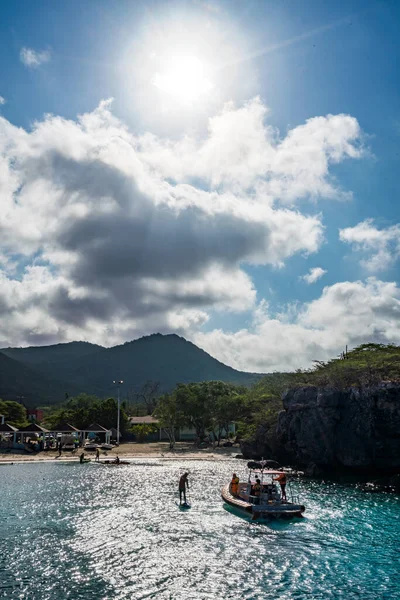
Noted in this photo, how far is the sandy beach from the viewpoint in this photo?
70250 mm

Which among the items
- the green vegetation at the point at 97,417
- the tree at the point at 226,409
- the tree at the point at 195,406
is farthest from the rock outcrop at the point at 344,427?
the green vegetation at the point at 97,417

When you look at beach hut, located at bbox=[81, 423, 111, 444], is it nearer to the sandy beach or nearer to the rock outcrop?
the sandy beach

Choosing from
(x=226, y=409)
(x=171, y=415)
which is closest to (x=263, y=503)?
(x=171, y=415)

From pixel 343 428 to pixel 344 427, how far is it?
197 millimetres

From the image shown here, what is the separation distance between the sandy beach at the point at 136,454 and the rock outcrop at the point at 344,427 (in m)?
20.6

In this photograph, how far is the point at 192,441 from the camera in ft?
356

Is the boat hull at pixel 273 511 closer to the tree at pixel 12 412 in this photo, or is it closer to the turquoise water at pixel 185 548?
the turquoise water at pixel 185 548

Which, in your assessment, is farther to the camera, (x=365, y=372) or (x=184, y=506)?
(x=365, y=372)

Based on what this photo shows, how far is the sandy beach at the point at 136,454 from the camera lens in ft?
230

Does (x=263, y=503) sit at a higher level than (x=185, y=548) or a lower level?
higher

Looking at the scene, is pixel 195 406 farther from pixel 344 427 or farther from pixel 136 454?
pixel 344 427

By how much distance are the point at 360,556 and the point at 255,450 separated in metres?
50.0

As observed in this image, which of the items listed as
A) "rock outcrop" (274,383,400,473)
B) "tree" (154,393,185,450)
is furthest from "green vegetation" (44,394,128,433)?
"rock outcrop" (274,383,400,473)

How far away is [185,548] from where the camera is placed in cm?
2366
